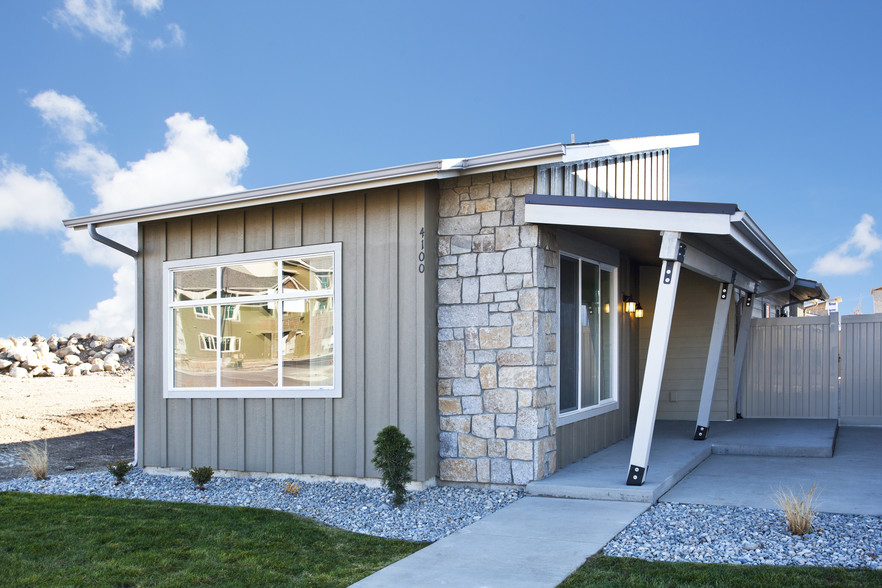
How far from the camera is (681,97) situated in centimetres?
1322

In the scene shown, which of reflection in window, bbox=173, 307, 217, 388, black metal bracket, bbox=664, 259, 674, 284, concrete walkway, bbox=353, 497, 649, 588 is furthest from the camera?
reflection in window, bbox=173, 307, 217, 388

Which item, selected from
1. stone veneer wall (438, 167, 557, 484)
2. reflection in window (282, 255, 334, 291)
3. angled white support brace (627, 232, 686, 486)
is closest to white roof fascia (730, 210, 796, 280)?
angled white support brace (627, 232, 686, 486)

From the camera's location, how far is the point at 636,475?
19.5 feet

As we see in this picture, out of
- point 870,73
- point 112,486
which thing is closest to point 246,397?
point 112,486

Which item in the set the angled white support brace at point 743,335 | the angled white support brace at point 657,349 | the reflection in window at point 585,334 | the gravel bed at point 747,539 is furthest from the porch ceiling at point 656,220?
the angled white support brace at point 743,335

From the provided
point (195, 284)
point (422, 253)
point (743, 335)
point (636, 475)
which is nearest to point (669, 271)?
point (636, 475)

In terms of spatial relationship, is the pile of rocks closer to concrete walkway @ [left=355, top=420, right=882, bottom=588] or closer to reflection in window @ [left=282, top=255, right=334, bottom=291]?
reflection in window @ [left=282, top=255, right=334, bottom=291]

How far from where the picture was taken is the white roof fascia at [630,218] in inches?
224

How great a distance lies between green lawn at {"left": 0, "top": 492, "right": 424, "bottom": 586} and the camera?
4.33 metres

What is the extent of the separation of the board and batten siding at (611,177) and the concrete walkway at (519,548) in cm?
282

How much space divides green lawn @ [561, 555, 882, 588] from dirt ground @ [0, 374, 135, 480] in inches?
294

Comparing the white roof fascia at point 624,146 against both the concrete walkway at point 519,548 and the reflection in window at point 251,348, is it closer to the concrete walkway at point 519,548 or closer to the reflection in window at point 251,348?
the concrete walkway at point 519,548

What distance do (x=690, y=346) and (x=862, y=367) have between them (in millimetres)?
2597

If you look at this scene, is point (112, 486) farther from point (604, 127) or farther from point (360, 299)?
point (604, 127)
